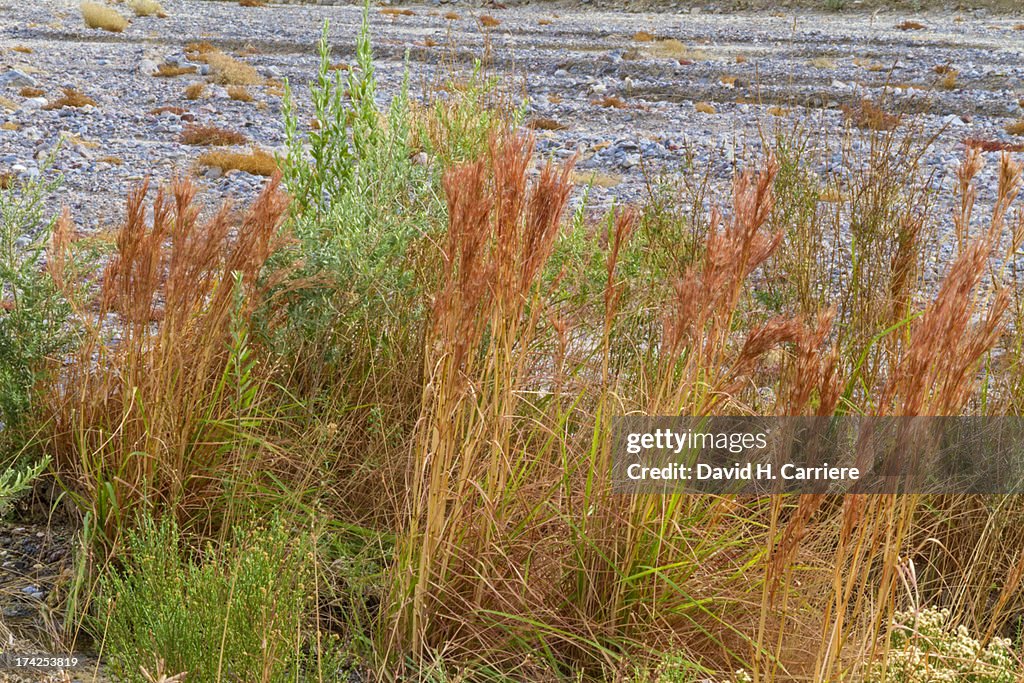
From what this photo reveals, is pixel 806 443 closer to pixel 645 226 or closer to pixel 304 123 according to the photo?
pixel 645 226

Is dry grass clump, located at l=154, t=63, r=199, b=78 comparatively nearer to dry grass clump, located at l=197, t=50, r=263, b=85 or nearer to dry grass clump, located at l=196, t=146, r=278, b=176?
dry grass clump, located at l=197, t=50, r=263, b=85

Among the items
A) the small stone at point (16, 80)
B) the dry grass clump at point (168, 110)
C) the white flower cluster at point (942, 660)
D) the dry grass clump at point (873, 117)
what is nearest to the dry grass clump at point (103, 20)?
the small stone at point (16, 80)

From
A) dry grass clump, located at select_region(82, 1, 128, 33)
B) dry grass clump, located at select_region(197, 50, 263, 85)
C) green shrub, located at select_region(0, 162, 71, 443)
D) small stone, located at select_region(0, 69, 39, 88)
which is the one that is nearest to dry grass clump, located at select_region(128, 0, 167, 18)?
dry grass clump, located at select_region(82, 1, 128, 33)

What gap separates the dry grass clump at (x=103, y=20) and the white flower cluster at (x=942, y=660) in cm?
1960

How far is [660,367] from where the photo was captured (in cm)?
190

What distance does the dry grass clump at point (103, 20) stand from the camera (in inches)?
733

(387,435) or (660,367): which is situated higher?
(660,367)

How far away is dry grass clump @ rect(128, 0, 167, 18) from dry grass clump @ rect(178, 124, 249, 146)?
1412 centimetres

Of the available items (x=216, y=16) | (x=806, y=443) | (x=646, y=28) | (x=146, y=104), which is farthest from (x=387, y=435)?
(x=216, y=16)

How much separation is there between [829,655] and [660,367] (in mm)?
651

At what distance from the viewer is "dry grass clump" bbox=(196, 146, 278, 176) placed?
7.84m

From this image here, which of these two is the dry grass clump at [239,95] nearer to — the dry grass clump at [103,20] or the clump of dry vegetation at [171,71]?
the clump of dry vegetation at [171,71]

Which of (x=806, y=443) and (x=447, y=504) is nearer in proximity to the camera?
(x=806, y=443)

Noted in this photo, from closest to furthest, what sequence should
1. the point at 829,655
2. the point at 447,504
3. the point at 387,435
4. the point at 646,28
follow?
the point at 829,655 < the point at 447,504 < the point at 387,435 < the point at 646,28
